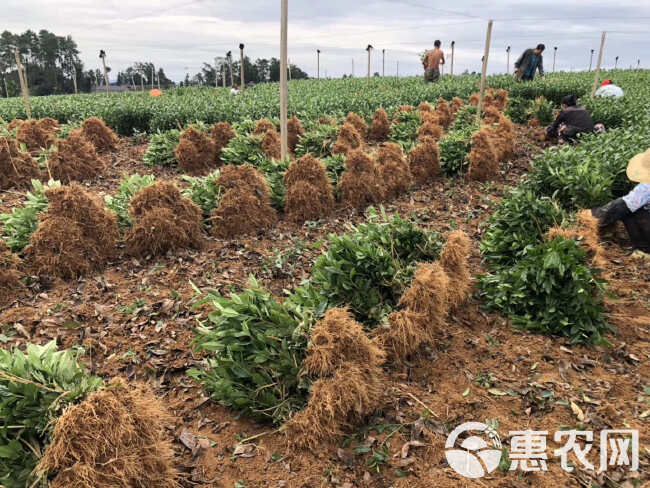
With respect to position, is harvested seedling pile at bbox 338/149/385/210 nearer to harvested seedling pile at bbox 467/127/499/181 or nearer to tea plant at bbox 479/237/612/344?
harvested seedling pile at bbox 467/127/499/181

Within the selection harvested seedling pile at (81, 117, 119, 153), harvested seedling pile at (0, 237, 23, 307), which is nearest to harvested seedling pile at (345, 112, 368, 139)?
harvested seedling pile at (81, 117, 119, 153)

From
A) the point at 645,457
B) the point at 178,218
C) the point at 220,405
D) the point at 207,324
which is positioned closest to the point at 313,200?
the point at 178,218

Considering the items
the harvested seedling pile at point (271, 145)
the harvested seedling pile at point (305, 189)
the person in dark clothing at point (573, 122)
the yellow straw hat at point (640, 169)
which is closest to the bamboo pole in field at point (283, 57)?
the harvested seedling pile at point (305, 189)

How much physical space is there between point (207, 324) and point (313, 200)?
2.78 meters

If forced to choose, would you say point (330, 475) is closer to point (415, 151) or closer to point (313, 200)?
point (313, 200)

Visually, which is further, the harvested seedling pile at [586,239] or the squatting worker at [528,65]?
the squatting worker at [528,65]

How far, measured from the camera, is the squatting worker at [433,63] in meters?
19.7

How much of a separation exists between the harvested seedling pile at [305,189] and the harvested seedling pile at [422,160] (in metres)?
2.11

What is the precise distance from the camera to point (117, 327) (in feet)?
12.6

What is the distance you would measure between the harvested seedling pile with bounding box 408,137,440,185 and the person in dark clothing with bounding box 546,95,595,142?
11.4 ft

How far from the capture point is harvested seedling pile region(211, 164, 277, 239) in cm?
561

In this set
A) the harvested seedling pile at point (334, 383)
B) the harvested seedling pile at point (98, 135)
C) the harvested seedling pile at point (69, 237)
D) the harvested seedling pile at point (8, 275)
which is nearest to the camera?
the harvested seedling pile at point (334, 383)

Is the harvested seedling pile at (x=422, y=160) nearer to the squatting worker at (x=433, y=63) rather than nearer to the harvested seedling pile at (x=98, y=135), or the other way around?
the harvested seedling pile at (x=98, y=135)
